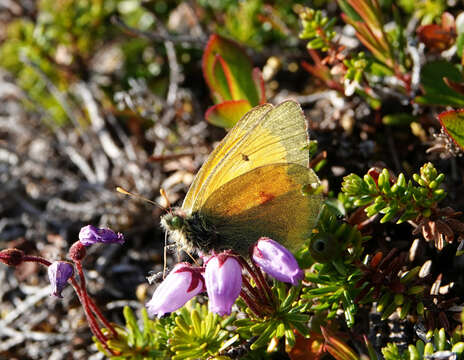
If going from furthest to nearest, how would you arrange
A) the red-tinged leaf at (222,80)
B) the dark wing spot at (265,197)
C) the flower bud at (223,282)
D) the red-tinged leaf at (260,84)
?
the red-tinged leaf at (222,80), the red-tinged leaf at (260,84), the dark wing spot at (265,197), the flower bud at (223,282)

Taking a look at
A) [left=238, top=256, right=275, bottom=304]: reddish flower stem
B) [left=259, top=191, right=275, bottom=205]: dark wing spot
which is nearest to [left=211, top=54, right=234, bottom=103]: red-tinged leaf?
[left=259, top=191, right=275, bottom=205]: dark wing spot

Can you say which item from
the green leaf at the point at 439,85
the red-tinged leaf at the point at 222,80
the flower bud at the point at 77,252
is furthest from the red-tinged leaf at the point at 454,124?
the flower bud at the point at 77,252

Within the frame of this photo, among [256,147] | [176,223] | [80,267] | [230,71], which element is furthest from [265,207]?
[230,71]

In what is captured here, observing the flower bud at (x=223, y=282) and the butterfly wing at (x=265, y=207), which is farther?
the butterfly wing at (x=265, y=207)

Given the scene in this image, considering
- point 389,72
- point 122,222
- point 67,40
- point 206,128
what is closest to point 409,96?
point 389,72

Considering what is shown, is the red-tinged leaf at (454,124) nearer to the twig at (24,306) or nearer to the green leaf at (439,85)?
the green leaf at (439,85)

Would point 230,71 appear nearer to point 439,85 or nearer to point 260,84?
point 260,84

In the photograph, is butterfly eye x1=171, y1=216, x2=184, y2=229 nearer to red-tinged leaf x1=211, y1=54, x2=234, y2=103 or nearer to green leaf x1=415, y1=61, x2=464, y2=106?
red-tinged leaf x1=211, y1=54, x2=234, y2=103

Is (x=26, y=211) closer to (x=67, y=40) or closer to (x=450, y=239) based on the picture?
(x=67, y=40)
